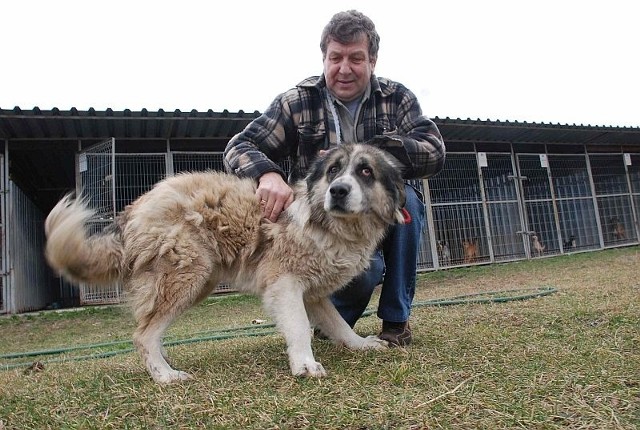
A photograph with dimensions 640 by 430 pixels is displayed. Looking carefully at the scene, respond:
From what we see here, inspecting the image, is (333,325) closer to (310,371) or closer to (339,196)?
(310,371)

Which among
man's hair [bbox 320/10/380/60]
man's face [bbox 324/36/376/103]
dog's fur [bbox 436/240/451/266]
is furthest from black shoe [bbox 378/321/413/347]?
dog's fur [bbox 436/240/451/266]

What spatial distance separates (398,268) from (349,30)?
64.1 inches

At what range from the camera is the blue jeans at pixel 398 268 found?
331 centimetres

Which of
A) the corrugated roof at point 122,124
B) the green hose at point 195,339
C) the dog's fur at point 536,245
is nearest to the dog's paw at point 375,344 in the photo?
the green hose at point 195,339

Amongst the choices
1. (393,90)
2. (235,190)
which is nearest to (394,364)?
(235,190)

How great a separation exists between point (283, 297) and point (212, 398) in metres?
0.81

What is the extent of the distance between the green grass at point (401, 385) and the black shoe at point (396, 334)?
0.32 ft

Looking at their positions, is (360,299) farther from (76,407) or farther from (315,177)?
(76,407)

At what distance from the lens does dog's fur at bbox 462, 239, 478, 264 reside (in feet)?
41.0

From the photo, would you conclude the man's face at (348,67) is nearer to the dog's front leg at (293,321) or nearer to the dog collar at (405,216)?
the dog collar at (405,216)

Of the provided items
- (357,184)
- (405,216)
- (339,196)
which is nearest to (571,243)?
(405,216)

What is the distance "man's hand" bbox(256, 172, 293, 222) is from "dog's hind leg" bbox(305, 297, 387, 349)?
71cm

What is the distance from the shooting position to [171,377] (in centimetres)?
249

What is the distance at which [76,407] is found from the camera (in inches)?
80.2
